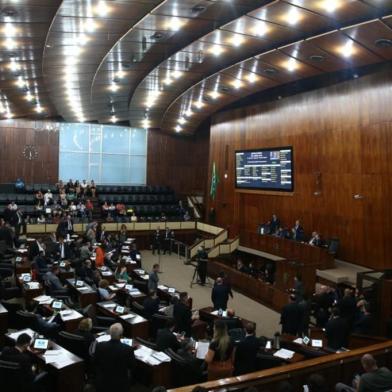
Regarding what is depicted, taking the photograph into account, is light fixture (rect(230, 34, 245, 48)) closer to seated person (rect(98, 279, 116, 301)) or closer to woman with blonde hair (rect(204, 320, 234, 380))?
seated person (rect(98, 279, 116, 301))

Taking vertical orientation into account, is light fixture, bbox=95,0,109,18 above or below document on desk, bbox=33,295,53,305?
above

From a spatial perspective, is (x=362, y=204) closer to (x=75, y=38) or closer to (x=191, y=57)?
(x=191, y=57)

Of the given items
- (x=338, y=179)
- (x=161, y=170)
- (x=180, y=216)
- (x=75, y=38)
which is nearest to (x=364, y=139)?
(x=338, y=179)

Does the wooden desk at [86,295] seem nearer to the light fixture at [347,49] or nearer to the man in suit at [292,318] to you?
the man in suit at [292,318]

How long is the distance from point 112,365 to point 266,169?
13.7m

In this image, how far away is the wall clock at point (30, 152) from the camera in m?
23.4

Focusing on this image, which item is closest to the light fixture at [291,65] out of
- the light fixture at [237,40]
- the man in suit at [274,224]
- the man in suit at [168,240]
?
the light fixture at [237,40]

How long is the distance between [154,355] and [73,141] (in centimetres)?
2049

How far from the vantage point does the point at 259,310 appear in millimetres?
11625

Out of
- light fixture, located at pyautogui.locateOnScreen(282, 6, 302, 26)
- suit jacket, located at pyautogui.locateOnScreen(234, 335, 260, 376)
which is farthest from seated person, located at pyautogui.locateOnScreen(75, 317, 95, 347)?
light fixture, located at pyautogui.locateOnScreen(282, 6, 302, 26)

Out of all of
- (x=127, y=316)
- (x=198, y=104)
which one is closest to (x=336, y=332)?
(x=127, y=316)

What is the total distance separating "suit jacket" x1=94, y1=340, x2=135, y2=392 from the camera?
4781 millimetres

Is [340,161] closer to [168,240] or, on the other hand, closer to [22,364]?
[168,240]

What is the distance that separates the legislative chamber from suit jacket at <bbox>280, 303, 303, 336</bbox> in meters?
0.03
